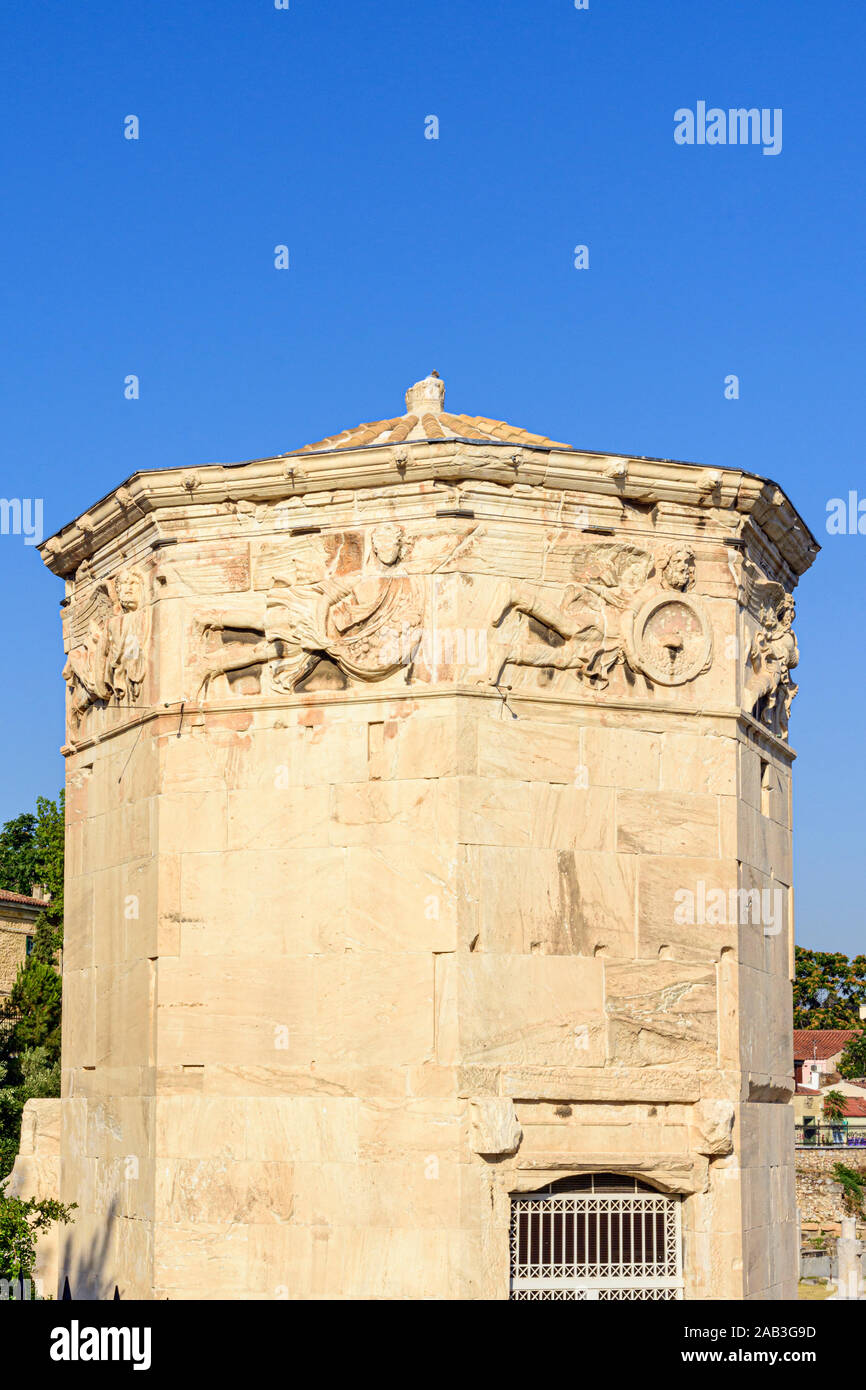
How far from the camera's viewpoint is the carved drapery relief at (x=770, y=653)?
12594 mm

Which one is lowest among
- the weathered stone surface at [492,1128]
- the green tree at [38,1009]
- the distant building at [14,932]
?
the weathered stone surface at [492,1128]

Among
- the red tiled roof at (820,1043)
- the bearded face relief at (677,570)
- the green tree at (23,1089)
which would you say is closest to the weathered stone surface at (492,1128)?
the bearded face relief at (677,570)

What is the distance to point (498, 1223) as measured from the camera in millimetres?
10844

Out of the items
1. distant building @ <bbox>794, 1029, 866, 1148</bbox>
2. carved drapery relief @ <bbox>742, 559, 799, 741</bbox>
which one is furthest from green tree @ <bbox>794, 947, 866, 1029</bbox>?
carved drapery relief @ <bbox>742, 559, 799, 741</bbox>

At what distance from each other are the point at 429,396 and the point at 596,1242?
Answer: 22.0 ft

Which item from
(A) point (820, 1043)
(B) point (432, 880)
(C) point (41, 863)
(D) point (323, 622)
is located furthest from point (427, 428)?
(A) point (820, 1043)

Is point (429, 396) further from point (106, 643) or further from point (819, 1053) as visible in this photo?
point (819, 1053)

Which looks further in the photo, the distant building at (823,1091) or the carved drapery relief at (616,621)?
the distant building at (823,1091)

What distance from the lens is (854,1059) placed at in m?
65.0

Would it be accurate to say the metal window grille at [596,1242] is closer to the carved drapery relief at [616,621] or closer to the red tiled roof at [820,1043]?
the carved drapery relief at [616,621]

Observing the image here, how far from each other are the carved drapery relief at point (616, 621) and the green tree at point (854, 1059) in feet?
184

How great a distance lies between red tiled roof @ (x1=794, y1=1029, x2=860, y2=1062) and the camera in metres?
66.1
